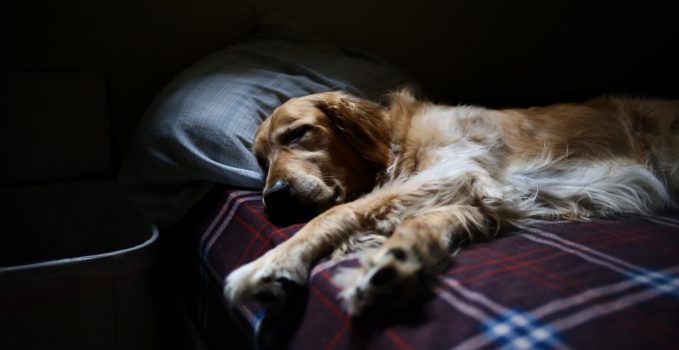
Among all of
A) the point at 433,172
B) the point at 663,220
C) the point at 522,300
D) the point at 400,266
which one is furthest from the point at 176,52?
the point at 663,220

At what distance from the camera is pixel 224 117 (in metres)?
1.69

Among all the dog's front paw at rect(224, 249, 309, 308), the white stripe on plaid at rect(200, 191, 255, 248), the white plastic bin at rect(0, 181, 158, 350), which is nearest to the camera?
the dog's front paw at rect(224, 249, 309, 308)

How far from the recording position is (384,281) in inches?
34.7

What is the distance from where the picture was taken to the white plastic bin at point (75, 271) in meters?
1.27

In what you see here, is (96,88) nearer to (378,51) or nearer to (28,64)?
(28,64)

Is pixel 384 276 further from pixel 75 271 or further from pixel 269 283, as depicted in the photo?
pixel 75 271

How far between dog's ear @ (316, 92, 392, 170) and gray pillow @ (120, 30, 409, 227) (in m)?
0.28

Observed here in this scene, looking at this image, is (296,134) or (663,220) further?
(296,134)

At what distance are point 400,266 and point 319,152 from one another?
2.44 ft

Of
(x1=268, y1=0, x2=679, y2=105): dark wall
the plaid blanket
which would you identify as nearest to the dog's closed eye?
the plaid blanket

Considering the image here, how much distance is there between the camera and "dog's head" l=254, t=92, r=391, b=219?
4.66ft

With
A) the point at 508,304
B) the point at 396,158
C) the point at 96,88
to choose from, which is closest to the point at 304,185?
the point at 396,158

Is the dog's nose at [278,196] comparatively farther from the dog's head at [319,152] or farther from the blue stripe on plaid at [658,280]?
the blue stripe on plaid at [658,280]

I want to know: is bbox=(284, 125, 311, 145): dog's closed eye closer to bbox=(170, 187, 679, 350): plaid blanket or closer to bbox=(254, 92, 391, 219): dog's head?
bbox=(254, 92, 391, 219): dog's head
